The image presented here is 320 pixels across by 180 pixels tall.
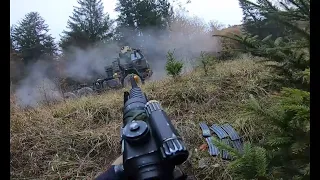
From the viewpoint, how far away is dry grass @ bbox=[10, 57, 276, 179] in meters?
2.76

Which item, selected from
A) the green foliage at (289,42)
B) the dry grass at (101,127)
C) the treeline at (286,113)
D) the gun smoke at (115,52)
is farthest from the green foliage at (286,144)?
the gun smoke at (115,52)

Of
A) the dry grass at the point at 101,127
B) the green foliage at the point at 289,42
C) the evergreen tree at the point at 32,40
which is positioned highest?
the evergreen tree at the point at 32,40

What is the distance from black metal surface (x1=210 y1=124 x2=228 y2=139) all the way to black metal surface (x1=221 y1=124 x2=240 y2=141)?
32mm

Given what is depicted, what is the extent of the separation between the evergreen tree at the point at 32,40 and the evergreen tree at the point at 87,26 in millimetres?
811

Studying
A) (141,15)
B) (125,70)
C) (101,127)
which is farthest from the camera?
(141,15)

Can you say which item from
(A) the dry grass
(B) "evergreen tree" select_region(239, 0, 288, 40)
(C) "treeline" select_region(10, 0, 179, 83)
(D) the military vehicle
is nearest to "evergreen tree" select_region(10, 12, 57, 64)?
(C) "treeline" select_region(10, 0, 179, 83)

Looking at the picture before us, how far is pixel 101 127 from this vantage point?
3.42 meters

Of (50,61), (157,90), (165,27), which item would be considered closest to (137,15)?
(165,27)

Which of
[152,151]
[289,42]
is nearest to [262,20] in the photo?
[289,42]

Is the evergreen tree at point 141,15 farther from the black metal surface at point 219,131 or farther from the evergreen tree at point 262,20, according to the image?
the evergreen tree at point 262,20

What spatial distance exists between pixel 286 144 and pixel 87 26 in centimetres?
1913

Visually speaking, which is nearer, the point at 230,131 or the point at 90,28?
the point at 230,131

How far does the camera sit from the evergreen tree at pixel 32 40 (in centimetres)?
1601

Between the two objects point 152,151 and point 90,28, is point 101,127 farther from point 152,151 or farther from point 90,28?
point 90,28
